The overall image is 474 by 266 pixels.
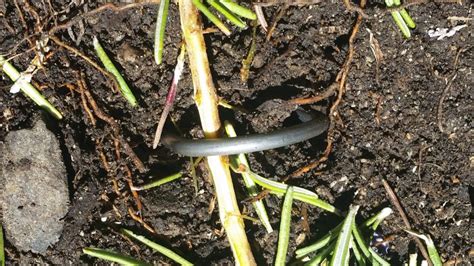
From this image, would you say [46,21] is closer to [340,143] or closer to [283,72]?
[283,72]

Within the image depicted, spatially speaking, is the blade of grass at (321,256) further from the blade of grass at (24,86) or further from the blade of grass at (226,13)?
the blade of grass at (24,86)

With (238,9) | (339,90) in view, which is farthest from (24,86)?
(339,90)

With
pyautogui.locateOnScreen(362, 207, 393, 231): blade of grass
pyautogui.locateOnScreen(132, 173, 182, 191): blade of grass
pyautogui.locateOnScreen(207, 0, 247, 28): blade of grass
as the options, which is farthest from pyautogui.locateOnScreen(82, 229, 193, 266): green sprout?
pyautogui.locateOnScreen(207, 0, 247, 28): blade of grass

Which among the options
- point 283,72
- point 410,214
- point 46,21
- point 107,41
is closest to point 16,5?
point 46,21

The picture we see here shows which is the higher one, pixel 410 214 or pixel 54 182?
pixel 54 182

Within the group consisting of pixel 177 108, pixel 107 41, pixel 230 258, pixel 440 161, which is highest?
pixel 107 41

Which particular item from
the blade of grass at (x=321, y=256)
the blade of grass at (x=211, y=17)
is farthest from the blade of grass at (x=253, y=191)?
the blade of grass at (x=211, y=17)

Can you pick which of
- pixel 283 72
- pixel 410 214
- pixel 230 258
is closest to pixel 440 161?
pixel 410 214
